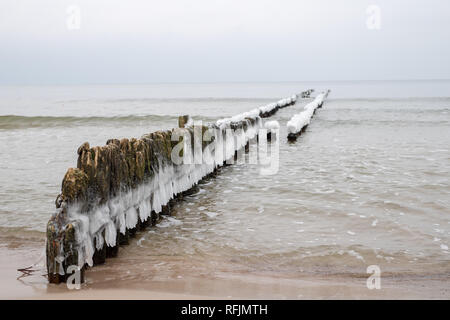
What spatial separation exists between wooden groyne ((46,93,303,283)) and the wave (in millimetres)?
20922

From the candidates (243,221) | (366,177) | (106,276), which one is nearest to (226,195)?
(243,221)

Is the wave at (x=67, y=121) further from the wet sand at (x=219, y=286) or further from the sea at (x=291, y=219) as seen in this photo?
the wet sand at (x=219, y=286)

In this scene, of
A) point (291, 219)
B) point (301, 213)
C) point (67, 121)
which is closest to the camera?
point (291, 219)

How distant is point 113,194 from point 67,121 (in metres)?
25.7

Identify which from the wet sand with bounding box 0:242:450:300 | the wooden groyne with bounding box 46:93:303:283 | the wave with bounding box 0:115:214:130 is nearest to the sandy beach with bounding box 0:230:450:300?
the wet sand with bounding box 0:242:450:300

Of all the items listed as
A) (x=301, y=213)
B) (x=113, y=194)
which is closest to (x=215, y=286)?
(x=113, y=194)

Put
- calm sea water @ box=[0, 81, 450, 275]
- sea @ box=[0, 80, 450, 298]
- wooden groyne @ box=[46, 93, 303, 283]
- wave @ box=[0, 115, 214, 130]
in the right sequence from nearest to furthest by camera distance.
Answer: wooden groyne @ box=[46, 93, 303, 283]
sea @ box=[0, 80, 450, 298]
calm sea water @ box=[0, 81, 450, 275]
wave @ box=[0, 115, 214, 130]

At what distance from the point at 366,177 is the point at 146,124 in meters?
20.7

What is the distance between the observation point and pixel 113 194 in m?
5.18

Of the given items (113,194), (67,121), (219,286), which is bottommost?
(219,286)

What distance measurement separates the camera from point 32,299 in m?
3.87

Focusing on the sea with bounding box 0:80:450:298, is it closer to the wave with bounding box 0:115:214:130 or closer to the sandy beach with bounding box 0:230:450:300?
the sandy beach with bounding box 0:230:450:300

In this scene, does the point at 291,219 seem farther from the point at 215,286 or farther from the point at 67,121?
the point at 67,121

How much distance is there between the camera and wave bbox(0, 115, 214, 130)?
26625mm
